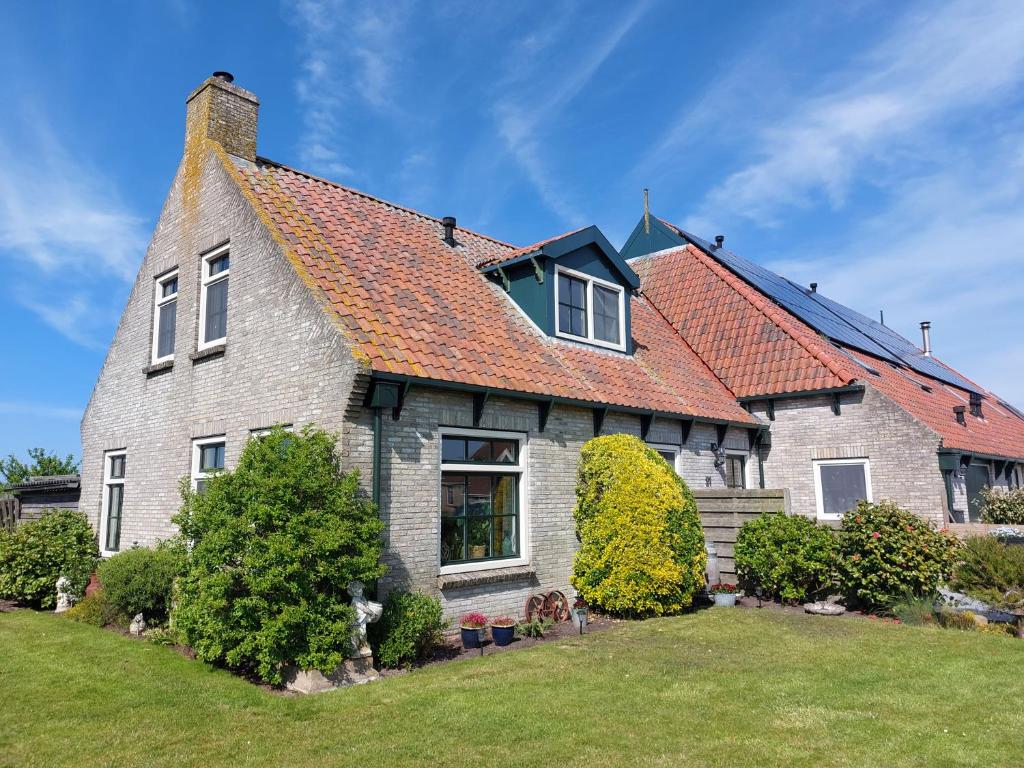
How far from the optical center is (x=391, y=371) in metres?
9.02

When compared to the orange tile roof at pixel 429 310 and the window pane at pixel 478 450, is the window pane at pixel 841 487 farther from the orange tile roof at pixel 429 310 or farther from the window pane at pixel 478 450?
the window pane at pixel 478 450

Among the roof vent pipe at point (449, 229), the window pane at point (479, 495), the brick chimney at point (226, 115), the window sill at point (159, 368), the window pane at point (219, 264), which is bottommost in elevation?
the window pane at point (479, 495)

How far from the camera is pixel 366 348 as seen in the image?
9.18m

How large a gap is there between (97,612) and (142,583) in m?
1.58

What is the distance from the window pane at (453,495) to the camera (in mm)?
10039

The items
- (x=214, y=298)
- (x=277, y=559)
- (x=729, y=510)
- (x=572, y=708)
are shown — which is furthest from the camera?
(x=729, y=510)

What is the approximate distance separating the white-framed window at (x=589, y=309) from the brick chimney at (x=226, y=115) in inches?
252

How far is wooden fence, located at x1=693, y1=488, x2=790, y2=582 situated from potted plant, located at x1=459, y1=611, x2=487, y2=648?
542 centimetres

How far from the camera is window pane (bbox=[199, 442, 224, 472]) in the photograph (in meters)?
11.5

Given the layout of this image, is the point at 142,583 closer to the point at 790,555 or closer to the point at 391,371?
the point at 391,371

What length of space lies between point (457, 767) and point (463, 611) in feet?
15.1

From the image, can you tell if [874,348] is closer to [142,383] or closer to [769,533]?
[769,533]

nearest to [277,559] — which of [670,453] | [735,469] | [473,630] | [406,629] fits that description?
[406,629]

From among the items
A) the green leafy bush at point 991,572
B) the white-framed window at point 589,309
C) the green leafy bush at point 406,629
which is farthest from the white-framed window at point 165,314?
the green leafy bush at point 991,572
